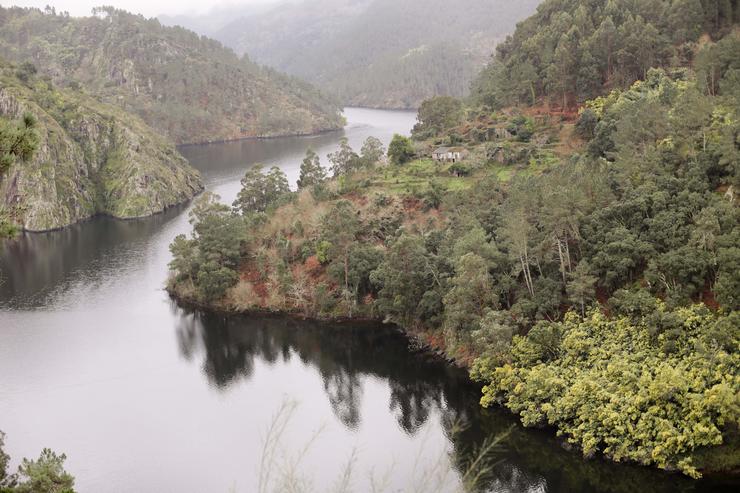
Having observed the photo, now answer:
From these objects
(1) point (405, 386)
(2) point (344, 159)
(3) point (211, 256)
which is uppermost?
(2) point (344, 159)

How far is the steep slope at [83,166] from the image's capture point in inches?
4796

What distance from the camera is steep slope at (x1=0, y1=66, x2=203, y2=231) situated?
12181cm

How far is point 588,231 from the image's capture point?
186ft

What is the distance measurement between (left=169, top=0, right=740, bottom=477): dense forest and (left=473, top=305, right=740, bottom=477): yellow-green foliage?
122 millimetres

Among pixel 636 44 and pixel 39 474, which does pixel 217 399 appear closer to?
pixel 39 474

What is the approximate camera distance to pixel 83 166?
136125mm

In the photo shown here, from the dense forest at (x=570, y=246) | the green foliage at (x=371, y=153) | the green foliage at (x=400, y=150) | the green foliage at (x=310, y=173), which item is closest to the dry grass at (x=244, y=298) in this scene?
the dense forest at (x=570, y=246)

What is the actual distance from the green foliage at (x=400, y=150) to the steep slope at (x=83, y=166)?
5561 centimetres

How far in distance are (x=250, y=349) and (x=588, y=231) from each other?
110ft

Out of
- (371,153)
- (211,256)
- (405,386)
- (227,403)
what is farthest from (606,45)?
(227,403)

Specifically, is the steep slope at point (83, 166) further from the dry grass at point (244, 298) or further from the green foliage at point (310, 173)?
the dry grass at point (244, 298)

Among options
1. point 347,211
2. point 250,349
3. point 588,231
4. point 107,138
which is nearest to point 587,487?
point 588,231

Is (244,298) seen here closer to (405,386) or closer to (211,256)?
(211,256)

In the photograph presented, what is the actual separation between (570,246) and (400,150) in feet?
135
